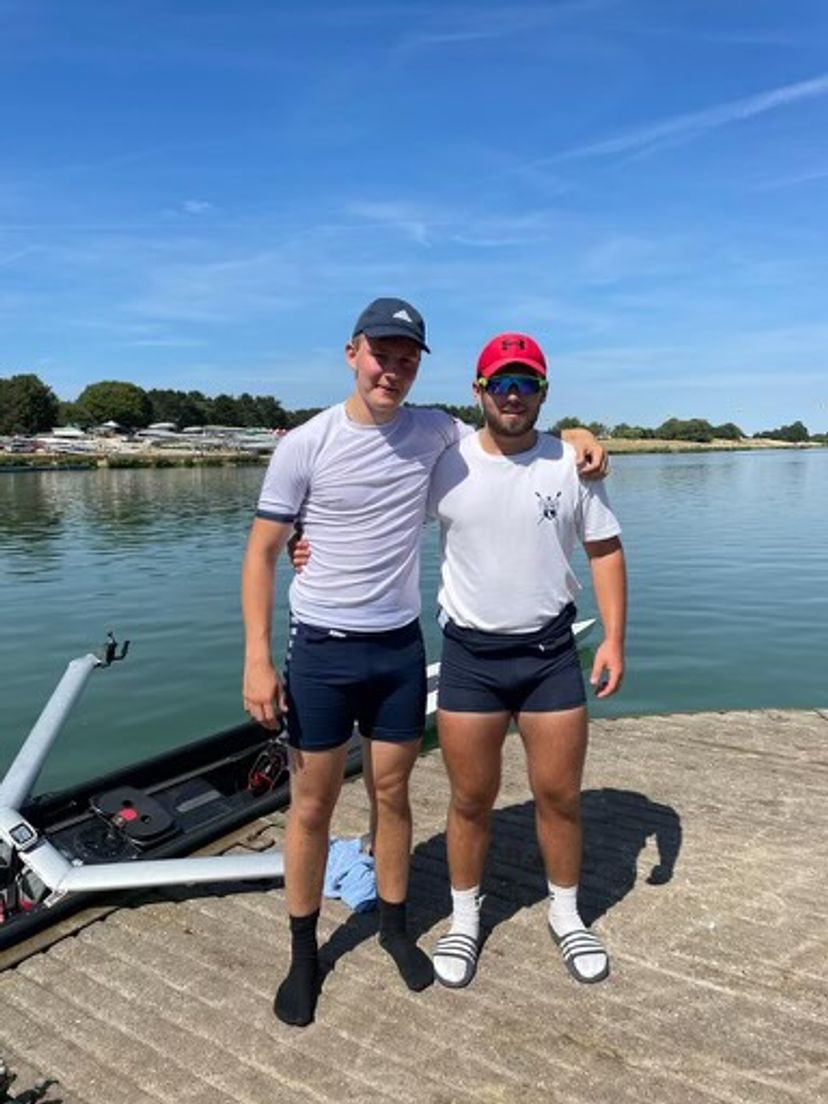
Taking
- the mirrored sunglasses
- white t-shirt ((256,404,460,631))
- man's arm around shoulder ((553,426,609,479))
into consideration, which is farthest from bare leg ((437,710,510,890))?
the mirrored sunglasses

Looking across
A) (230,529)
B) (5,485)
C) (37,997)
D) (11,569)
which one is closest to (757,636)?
(37,997)

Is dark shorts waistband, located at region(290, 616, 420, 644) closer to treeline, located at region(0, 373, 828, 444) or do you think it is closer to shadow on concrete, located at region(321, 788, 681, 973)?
shadow on concrete, located at region(321, 788, 681, 973)

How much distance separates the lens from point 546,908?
13.6 ft

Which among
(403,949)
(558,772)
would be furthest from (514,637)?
(403,949)

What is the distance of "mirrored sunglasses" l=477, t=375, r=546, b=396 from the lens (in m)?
3.37

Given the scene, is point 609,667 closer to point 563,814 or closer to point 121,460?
point 563,814

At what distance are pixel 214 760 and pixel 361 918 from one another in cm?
279

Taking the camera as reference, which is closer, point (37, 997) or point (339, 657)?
point (339, 657)

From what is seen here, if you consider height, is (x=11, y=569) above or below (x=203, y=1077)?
below

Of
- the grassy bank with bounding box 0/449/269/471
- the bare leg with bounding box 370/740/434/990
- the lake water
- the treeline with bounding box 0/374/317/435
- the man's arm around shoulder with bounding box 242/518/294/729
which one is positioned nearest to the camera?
the man's arm around shoulder with bounding box 242/518/294/729

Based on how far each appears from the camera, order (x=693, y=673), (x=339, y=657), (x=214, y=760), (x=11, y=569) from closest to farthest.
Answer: (x=339, y=657)
(x=214, y=760)
(x=693, y=673)
(x=11, y=569)

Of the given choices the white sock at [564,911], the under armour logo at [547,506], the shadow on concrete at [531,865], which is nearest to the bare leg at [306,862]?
the shadow on concrete at [531,865]

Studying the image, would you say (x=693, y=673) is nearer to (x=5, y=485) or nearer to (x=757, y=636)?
(x=757, y=636)

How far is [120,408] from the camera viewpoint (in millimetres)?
144875
